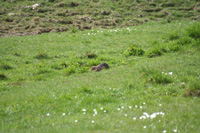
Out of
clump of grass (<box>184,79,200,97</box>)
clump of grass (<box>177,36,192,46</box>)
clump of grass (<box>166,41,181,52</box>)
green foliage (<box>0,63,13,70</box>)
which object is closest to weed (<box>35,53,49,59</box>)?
green foliage (<box>0,63,13,70</box>)

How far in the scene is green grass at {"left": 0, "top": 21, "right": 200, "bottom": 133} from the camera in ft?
18.6

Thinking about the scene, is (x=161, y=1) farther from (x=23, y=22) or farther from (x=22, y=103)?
(x=22, y=103)

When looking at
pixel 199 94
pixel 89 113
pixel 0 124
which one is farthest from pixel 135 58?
pixel 0 124

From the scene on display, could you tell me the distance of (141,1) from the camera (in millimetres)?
28672

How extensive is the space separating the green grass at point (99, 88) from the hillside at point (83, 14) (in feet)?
20.0

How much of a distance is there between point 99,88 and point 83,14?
59.6 feet

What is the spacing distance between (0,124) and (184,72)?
6695mm

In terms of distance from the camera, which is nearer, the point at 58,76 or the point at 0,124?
the point at 0,124

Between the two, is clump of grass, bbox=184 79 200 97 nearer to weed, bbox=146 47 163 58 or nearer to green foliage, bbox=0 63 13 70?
weed, bbox=146 47 163 58

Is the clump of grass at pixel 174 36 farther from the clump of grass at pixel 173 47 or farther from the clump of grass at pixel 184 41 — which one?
the clump of grass at pixel 173 47

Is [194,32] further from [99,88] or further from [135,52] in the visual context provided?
[99,88]

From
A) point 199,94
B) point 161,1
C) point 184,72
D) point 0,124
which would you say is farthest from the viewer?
point 161,1

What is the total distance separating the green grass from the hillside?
611cm

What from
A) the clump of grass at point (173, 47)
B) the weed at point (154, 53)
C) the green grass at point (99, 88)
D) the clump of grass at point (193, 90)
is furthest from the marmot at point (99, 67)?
the clump of grass at point (193, 90)
